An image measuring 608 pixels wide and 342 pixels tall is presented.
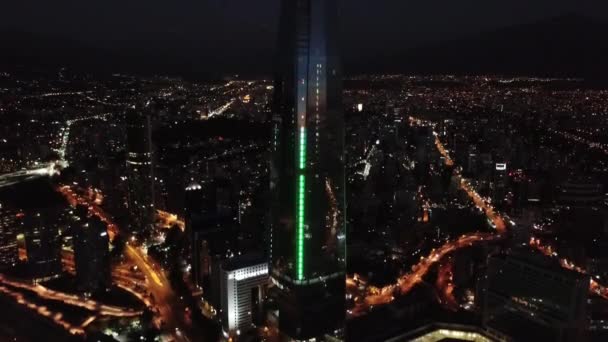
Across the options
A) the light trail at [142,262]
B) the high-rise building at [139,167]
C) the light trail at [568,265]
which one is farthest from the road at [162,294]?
the light trail at [568,265]

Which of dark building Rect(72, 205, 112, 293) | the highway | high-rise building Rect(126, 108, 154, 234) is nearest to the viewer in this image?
the highway

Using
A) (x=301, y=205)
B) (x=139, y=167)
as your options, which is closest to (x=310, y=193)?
(x=301, y=205)

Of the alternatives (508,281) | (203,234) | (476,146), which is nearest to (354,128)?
(476,146)

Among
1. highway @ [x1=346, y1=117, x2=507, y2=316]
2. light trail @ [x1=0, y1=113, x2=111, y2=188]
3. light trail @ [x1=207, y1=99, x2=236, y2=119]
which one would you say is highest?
light trail @ [x1=207, y1=99, x2=236, y2=119]

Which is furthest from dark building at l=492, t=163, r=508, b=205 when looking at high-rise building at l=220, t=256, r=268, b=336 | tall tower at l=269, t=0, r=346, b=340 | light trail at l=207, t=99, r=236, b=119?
tall tower at l=269, t=0, r=346, b=340

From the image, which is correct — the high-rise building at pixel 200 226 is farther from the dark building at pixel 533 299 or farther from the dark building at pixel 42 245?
the dark building at pixel 533 299

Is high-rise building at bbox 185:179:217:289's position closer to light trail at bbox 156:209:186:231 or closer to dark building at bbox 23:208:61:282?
light trail at bbox 156:209:186:231
